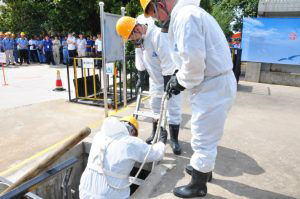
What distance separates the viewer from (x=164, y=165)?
10.8ft

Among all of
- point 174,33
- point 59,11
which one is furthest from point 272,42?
point 59,11

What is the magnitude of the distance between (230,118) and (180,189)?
2868mm

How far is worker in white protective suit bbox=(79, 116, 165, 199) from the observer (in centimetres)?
238

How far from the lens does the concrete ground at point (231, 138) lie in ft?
9.68

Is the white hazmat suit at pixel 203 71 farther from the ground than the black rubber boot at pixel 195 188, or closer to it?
farther from the ground

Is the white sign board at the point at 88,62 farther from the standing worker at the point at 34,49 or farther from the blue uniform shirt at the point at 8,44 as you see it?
the standing worker at the point at 34,49

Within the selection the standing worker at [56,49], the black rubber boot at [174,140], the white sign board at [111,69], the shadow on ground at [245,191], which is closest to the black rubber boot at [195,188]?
the shadow on ground at [245,191]

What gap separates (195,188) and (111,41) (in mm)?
3816

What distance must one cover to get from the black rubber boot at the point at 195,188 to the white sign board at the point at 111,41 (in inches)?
138

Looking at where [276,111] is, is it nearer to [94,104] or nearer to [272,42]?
[272,42]

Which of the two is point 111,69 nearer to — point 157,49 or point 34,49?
point 157,49

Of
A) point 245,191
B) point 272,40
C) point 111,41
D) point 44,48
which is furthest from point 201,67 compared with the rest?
point 44,48

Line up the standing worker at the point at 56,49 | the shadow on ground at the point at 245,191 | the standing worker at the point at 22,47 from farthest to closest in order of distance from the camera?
the standing worker at the point at 56,49, the standing worker at the point at 22,47, the shadow on ground at the point at 245,191

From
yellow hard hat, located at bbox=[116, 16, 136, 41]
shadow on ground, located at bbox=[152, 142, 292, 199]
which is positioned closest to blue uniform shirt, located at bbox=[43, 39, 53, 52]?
yellow hard hat, located at bbox=[116, 16, 136, 41]
